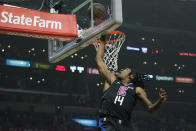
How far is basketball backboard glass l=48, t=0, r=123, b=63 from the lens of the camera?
392 centimetres

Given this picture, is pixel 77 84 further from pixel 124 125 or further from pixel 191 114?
pixel 124 125

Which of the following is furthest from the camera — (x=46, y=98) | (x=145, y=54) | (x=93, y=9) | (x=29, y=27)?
(x=145, y=54)

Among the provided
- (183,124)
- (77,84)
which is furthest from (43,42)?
(183,124)

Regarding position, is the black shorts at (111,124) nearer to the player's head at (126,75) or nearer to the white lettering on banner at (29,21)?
the player's head at (126,75)

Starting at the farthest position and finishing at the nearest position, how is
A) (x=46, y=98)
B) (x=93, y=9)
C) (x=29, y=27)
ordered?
(x=46, y=98) → (x=29, y=27) → (x=93, y=9)

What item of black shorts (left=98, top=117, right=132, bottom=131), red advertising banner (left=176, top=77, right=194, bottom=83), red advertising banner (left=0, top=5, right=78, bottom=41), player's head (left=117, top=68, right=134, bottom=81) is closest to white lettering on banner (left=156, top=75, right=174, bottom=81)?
red advertising banner (left=176, top=77, right=194, bottom=83)

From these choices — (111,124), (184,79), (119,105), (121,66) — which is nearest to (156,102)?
(119,105)

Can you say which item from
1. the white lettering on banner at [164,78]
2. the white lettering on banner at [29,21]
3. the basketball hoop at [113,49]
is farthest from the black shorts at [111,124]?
the white lettering on banner at [164,78]

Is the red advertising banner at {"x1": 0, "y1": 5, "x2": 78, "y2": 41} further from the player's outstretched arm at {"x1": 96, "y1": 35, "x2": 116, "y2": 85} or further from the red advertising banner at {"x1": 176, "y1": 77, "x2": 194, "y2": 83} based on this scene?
the red advertising banner at {"x1": 176, "y1": 77, "x2": 194, "y2": 83}

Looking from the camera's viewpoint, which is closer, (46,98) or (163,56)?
(46,98)

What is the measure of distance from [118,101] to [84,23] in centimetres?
179

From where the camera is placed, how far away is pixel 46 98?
49.2 feet

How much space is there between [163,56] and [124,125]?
44.7 ft

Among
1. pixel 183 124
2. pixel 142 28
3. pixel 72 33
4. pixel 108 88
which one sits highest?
pixel 142 28
